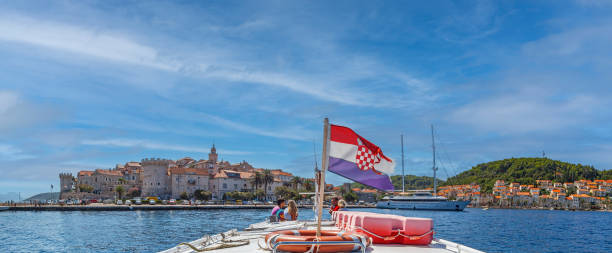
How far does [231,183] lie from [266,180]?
1209 centimetres

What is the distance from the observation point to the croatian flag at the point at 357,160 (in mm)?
7617

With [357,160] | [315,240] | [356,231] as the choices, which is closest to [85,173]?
[356,231]

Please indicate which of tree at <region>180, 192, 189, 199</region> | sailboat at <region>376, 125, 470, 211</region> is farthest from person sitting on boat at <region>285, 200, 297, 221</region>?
tree at <region>180, 192, 189, 199</region>

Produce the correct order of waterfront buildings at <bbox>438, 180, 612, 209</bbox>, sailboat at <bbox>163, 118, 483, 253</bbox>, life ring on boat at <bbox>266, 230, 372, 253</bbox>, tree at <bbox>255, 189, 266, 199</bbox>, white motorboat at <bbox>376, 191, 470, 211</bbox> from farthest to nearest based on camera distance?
1. waterfront buildings at <bbox>438, 180, 612, 209</bbox>
2. tree at <bbox>255, 189, 266, 199</bbox>
3. white motorboat at <bbox>376, 191, 470, 211</bbox>
4. sailboat at <bbox>163, 118, 483, 253</bbox>
5. life ring on boat at <bbox>266, 230, 372, 253</bbox>

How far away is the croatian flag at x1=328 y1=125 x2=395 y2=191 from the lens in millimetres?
7617

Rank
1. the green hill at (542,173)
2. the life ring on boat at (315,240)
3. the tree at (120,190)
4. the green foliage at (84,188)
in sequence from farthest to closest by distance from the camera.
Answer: the green hill at (542,173)
the green foliage at (84,188)
the tree at (120,190)
the life ring on boat at (315,240)

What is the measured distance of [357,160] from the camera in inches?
309

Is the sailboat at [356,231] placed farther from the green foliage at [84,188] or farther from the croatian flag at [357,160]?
the green foliage at [84,188]

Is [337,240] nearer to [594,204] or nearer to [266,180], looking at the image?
[266,180]

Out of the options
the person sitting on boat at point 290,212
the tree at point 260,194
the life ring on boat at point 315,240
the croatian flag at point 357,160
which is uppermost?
the croatian flag at point 357,160

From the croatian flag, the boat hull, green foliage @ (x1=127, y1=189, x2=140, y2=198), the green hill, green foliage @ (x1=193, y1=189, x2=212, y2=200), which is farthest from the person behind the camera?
the green hill

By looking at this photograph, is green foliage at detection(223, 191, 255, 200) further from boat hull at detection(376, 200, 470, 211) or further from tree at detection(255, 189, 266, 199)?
boat hull at detection(376, 200, 470, 211)

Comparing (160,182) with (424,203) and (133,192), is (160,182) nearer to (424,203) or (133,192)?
(133,192)

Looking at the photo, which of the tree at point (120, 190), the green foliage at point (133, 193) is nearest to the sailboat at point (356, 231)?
the tree at point (120, 190)
